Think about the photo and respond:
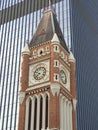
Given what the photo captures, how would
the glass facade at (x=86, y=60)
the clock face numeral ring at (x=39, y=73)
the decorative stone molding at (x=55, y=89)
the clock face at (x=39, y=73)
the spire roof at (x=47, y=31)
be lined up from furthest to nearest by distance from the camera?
the glass facade at (x=86, y=60) < the spire roof at (x=47, y=31) < the clock face numeral ring at (x=39, y=73) < the clock face at (x=39, y=73) < the decorative stone molding at (x=55, y=89)

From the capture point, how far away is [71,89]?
2618 inches

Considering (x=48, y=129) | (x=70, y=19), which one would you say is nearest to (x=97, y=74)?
(x=70, y=19)

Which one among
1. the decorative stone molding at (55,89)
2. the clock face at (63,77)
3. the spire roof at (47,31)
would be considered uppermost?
the spire roof at (47,31)

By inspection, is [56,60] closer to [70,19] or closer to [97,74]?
[70,19]

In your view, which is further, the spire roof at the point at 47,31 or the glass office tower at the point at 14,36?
the glass office tower at the point at 14,36

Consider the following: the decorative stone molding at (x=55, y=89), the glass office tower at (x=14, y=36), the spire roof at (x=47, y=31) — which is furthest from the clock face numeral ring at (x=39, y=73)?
the glass office tower at (x=14, y=36)

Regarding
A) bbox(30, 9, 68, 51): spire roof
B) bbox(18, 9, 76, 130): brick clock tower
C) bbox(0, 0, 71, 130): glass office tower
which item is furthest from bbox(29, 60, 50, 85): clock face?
bbox(0, 0, 71, 130): glass office tower

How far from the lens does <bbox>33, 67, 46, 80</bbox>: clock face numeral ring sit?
63.7m

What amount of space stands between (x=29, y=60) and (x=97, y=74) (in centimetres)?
8495

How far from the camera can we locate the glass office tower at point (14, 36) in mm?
116575

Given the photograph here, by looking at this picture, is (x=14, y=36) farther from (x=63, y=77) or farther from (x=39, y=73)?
(x=39, y=73)

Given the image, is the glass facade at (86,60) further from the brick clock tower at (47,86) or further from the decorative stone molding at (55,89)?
the decorative stone molding at (55,89)

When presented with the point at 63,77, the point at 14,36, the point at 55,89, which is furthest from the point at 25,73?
the point at 14,36

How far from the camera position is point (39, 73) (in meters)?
64.1
